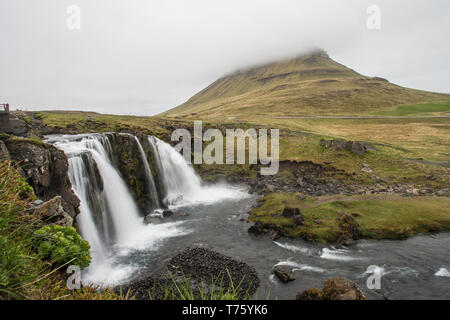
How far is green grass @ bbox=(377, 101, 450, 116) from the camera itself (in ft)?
404

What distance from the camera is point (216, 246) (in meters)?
23.5

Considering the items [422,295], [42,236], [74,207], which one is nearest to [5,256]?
[42,236]

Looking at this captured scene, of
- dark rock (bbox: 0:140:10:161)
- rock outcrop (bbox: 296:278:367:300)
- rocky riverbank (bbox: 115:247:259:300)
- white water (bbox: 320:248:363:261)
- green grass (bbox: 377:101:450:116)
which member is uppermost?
green grass (bbox: 377:101:450:116)

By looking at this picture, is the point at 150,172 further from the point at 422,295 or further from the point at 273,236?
the point at 422,295

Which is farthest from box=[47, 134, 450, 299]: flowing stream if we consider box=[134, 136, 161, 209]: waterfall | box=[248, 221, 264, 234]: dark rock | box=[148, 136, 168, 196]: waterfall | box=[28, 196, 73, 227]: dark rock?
box=[28, 196, 73, 227]: dark rock

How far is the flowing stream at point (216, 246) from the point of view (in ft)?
57.9

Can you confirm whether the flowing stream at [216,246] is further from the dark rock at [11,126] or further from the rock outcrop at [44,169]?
the dark rock at [11,126]

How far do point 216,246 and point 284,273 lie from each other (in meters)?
7.79

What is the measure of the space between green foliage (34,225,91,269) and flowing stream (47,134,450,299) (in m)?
12.3

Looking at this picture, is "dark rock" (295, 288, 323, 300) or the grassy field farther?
the grassy field

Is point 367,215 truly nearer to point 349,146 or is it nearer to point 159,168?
point 349,146

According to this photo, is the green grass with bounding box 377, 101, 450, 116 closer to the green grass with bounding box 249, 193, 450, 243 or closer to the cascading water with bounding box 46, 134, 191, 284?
the green grass with bounding box 249, 193, 450, 243

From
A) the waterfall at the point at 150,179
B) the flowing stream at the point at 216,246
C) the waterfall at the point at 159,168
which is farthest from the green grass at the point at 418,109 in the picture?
the waterfall at the point at 150,179

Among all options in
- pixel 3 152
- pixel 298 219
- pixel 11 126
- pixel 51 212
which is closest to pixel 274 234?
pixel 298 219
